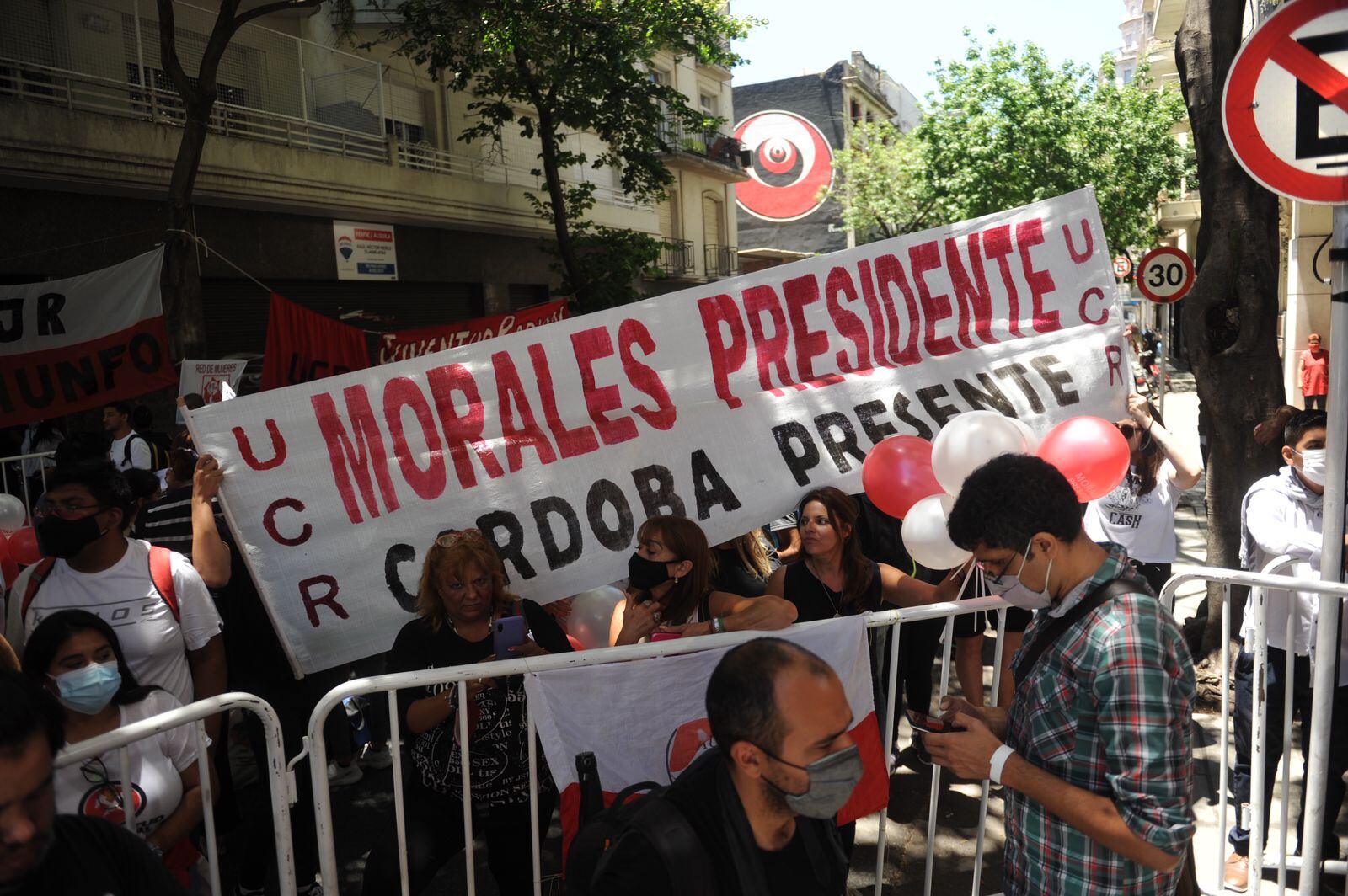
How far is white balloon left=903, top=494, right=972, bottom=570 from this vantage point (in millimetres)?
3707

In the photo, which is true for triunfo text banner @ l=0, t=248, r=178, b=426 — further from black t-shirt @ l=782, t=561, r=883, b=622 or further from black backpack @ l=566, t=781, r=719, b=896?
black backpack @ l=566, t=781, r=719, b=896

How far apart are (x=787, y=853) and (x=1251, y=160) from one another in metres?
2.20

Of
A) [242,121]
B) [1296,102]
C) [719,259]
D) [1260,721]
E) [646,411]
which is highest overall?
[242,121]

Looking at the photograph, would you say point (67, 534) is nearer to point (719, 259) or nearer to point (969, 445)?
point (969, 445)

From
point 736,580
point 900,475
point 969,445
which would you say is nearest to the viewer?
point 969,445

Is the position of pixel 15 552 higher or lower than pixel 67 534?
lower

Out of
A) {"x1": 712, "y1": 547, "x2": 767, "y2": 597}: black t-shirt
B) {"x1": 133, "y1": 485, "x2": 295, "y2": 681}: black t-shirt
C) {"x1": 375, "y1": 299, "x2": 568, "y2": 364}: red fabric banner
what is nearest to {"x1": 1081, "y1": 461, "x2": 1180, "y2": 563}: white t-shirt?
{"x1": 712, "y1": 547, "x2": 767, "y2": 597}: black t-shirt

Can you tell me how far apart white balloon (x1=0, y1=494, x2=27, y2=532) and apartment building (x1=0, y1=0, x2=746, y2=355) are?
5707 millimetres

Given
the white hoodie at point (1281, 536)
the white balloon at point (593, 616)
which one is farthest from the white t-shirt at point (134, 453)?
the white hoodie at point (1281, 536)

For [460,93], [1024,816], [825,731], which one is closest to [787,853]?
[825,731]

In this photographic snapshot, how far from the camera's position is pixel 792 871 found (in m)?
2.17

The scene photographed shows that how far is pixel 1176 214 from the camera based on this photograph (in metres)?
36.5

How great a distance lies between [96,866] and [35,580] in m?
1.94

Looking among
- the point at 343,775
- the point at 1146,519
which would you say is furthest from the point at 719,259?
the point at 343,775
